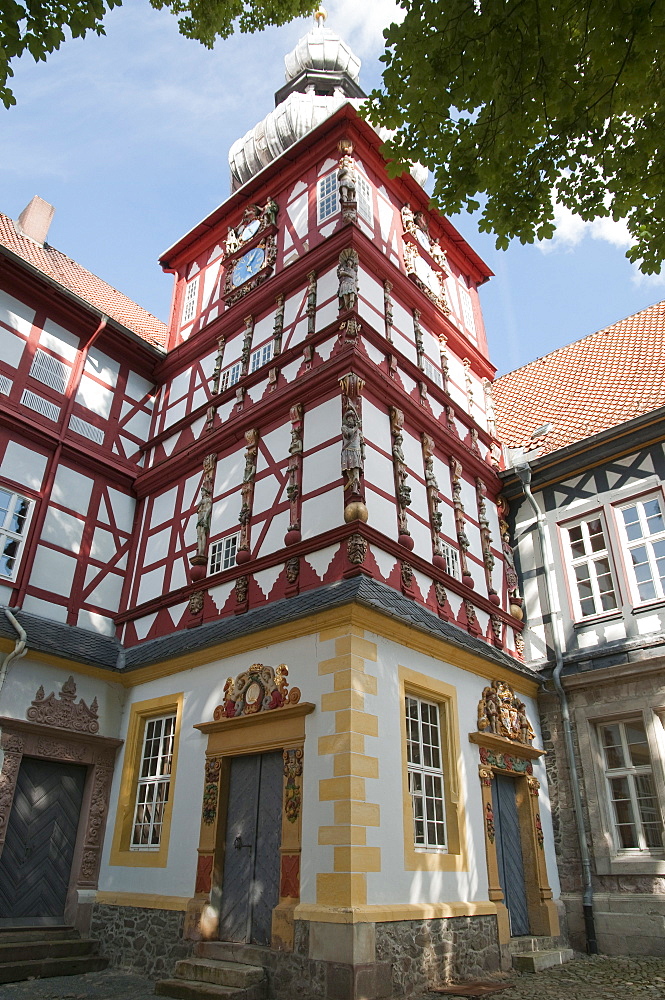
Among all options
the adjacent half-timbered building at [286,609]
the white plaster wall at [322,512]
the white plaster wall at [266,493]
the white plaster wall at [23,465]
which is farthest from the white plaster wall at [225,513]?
the white plaster wall at [23,465]

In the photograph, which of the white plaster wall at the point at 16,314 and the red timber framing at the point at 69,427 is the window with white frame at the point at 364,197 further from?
the white plaster wall at the point at 16,314

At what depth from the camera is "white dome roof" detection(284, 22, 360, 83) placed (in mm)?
19125

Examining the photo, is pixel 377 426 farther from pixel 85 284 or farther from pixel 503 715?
pixel 85 284

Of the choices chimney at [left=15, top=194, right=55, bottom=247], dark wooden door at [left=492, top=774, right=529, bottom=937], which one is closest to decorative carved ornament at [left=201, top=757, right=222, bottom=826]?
dark wooden door at [left=492, top=774, right=529, bottom=937]

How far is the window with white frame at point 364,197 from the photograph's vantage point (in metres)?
11.9

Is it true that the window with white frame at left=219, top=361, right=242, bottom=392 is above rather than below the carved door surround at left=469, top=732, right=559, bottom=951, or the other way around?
above

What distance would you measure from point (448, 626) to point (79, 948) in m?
6.00

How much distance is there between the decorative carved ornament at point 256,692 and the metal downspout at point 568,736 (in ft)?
15.4

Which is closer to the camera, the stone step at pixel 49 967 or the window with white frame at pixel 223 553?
the stone step at pixel 49 967

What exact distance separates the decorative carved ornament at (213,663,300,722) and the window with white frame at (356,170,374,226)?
25.5 ft

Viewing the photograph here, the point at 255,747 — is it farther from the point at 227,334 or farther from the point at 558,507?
the point at 227,334

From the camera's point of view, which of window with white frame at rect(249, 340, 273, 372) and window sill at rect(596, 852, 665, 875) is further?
window with white frame at rect(249, 340, 273, 372)

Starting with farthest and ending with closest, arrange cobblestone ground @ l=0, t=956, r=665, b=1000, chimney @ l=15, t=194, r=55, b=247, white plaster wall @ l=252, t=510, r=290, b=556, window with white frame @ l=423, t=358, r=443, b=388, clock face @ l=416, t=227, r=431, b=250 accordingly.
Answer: chimney @ l=15, t=194, r=55, b=247 < clock face @ l=416, t=227, r=431, b=250 < window with white frame @ l=423, t=358, r=443, b=388 < white plaster wall @ l=252, t=510, r=290, b=556 < cobblestone ground @ l=0, t=956, r=665, b=1000

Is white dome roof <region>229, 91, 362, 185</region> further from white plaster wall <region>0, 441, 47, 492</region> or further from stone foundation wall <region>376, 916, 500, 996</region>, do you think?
stone foundation wall <region>376, 916, 500, 996</region>
